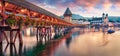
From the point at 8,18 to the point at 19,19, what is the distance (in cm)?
397

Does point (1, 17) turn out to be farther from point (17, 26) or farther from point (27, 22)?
point (27, 22)

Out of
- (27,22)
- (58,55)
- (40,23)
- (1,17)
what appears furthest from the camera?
(40,23)

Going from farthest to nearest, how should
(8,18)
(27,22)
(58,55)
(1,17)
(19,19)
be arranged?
(27,22), (19,19), (8,18), (1,17), (58,55)

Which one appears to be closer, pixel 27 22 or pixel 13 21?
pixel 13 21

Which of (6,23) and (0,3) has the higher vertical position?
(0,3)

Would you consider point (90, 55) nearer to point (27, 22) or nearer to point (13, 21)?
point (13, 21)

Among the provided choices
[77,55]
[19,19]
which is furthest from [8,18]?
[77,55]

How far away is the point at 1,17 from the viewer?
2947 centimetres


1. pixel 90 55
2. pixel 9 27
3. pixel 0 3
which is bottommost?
pixel 90 55

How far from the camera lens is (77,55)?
27.0 metres

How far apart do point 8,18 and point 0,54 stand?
18.2 feet

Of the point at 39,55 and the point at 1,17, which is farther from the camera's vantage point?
the point at 1,17

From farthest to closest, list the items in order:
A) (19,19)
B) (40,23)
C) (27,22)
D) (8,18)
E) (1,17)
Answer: (40,23) < (27,22) < (19,19) < (8,18) < (1,17)

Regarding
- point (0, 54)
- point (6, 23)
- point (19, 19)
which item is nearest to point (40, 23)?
point (19, 19)
